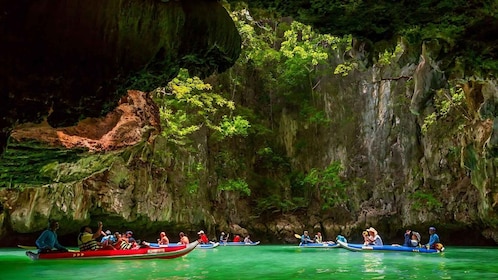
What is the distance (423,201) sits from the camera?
66.3 feet

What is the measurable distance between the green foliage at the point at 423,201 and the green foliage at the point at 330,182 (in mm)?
3322

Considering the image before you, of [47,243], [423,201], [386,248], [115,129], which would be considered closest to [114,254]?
[47,243]

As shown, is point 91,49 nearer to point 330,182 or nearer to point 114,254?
point 114,254

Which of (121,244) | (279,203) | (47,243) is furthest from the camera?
(279,203)

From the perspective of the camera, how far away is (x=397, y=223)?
70.0 feet

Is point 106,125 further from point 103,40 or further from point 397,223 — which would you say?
point 397,223

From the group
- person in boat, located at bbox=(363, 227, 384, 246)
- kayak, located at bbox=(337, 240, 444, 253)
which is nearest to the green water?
kayak, located at bbox=(337, 240, 444, 253)

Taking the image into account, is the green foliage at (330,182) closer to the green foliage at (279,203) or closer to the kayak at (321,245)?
the green foliage at (279,203)

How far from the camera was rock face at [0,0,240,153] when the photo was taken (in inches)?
189

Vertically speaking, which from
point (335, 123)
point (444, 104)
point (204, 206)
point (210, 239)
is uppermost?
point (335, 123)

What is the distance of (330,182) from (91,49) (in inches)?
715

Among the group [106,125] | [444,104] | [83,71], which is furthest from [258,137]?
[83,71]

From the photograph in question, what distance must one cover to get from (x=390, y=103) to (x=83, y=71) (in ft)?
60.3

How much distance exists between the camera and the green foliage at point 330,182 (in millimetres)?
22062
